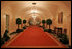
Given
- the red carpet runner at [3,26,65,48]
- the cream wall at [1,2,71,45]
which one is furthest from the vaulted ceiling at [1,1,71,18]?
the red carpet runner at [3,26,65,48]

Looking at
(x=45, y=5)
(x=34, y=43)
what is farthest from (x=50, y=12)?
(x=34, y=43)

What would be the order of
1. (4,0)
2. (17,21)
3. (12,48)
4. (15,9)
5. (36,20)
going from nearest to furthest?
(12,48) → (4,0) → (15,9) → (17,21) → (36,20)

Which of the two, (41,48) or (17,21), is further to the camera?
(17,21)

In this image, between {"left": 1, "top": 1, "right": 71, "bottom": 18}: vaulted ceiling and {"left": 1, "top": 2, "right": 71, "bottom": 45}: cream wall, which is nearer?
{"left": 1, "top": 1, "right": 71, "bottom": 18}: vaulted ceiling

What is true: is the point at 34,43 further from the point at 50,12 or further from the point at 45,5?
the point at 50,12

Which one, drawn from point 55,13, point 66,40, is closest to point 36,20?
point 55,13

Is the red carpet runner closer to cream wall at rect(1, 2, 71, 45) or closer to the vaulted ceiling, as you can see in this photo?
cream wall at rect(1, 2, 71, 45)

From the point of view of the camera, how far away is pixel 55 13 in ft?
41.2

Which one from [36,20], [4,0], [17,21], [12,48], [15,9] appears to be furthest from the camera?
[36,20]

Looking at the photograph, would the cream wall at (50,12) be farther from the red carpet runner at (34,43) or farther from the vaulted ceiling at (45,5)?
the red carpet runner at (34,43)

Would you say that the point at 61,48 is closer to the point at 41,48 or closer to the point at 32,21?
the point at 41,48

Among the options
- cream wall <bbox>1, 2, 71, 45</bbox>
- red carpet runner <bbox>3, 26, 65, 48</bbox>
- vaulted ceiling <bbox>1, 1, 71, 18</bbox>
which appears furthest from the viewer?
cream wall <bbox>1, 2, 71, 45</bbox>

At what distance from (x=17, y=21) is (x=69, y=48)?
26.3ft

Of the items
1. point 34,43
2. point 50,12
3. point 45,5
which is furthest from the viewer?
point 50,12
